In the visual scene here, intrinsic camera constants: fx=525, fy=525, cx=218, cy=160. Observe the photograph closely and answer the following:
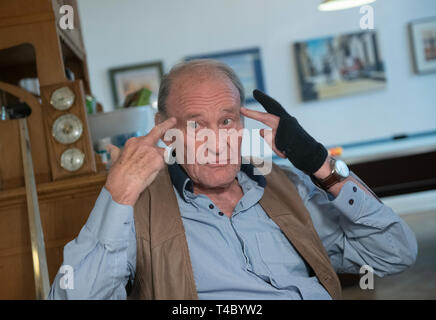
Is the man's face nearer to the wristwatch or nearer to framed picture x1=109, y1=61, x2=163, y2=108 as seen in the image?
the wristwatch

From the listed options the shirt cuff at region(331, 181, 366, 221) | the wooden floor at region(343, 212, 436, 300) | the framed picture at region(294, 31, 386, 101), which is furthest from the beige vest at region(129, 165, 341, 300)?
the framed picture at region(294, 31, 386, 101)

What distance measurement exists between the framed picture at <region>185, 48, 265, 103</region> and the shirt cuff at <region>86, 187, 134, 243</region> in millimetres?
4603

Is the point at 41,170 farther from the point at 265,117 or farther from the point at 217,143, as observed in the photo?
the point at 265,117

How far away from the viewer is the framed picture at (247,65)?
5754 millimetres

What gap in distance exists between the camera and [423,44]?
232 inches

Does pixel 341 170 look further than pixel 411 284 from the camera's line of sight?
No

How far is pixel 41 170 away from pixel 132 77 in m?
3.96

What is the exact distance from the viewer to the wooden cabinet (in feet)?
5.65

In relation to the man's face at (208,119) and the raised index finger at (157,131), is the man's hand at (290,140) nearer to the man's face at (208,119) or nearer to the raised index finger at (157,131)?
the man's face at (208,119)

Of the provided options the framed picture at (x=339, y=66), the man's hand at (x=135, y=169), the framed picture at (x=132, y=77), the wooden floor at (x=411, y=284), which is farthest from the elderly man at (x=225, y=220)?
the framed picture at (x=339, y=66)

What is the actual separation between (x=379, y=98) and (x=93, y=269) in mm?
5205

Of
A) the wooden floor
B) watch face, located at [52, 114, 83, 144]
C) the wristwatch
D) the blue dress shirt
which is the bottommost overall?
the wooden floor

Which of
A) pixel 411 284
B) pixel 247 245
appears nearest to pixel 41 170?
pixel 247 245
